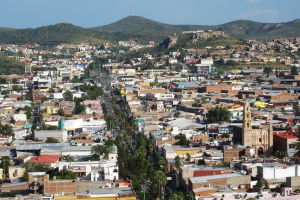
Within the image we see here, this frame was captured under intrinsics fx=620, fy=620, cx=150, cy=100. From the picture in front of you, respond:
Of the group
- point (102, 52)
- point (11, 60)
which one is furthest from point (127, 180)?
point (102, 52)

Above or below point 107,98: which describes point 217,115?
above

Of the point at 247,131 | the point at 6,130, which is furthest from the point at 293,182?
the point at 6,130

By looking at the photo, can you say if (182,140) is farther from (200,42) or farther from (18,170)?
(200,42)

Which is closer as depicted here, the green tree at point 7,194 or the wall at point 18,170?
the green tree at point 7,194

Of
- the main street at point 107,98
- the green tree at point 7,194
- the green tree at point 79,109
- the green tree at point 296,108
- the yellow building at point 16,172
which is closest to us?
the green tree at point 7,194

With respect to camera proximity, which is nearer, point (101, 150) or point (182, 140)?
point (101, 150)

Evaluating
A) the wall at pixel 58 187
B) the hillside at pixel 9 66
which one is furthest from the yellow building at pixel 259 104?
the hillside at pixel 9 66

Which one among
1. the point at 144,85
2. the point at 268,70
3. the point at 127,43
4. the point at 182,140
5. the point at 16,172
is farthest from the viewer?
the point at 127,43

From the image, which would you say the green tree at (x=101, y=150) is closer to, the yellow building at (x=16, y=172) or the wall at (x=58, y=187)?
the yellow building at (x=16, y=172)

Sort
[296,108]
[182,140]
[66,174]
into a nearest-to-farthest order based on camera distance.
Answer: [66,174]
[182,140]
[296,108]

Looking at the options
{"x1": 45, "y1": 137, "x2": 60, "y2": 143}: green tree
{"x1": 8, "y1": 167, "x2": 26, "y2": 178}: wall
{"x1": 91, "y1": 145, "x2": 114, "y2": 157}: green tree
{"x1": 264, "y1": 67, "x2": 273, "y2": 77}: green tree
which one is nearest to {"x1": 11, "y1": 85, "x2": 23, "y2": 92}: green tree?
{"x1": 264, "y1": 67, "x2": 273, "y2": 77}: green tree

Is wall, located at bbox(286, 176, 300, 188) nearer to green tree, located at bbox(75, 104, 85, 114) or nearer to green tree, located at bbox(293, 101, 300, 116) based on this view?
green tree, located at bbox(293, 101, 300, 116)

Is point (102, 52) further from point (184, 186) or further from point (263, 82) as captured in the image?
point (184, 186)
